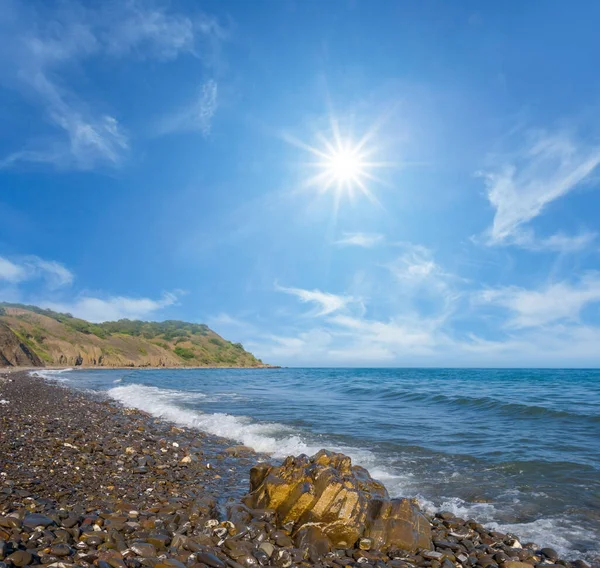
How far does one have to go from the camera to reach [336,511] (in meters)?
6.04

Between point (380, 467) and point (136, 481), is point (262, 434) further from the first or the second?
point (136, 481)

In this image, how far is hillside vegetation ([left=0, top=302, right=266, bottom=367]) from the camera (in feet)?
307

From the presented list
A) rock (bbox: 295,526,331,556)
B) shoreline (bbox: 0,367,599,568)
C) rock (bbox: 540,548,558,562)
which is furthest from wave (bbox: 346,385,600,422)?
rock (bbox: 295,526,331,556)

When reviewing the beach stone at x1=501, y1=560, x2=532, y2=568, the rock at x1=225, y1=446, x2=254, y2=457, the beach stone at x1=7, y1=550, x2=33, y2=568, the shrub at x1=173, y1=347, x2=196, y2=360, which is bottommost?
the beach stone at x1=501, y1=560, x2=532, y2=568

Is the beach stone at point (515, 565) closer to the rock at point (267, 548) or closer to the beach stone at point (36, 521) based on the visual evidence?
the rock at point (267, 548)

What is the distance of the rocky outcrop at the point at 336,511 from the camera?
5879 millimetres

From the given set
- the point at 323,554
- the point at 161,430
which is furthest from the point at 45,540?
the point at 161,430

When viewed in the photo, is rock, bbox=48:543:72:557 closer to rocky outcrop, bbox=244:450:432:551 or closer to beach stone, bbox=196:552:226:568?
beach stone, bbox=196:552:226:568

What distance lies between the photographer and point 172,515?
21.1 feet

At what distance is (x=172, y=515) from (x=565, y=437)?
15515 mm

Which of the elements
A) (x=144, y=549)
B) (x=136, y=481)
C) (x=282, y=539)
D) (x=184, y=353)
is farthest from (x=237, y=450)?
(x=184, y=353)

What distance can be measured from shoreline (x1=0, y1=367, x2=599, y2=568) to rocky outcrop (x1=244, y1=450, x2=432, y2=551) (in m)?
0.30

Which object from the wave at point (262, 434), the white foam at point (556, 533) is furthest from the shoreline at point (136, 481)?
the wave at point (262, 434)

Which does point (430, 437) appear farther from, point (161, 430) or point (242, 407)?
point (242, 407)
